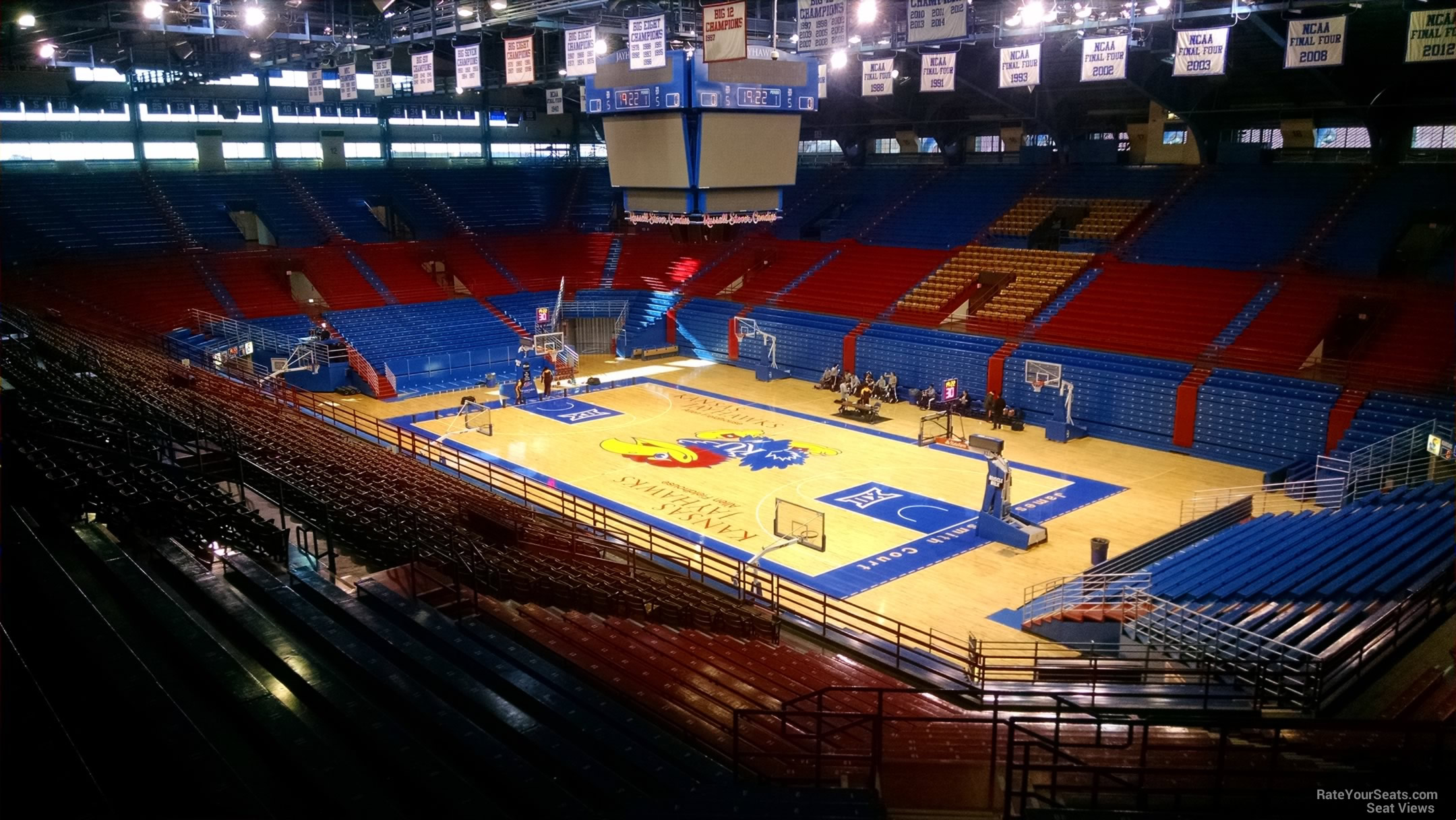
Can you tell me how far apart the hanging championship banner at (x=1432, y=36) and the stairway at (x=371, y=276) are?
111 ft

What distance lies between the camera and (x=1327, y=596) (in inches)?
525

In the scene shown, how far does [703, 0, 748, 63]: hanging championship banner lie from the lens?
16.8 metres

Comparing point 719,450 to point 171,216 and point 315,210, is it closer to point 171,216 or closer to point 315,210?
point 315,210

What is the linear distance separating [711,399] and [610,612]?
1997cm

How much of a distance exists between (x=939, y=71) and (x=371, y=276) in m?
26.0

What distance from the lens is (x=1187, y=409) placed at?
27422mm

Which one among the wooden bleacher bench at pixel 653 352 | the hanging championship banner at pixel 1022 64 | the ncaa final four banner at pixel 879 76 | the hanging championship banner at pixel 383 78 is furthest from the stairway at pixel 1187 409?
the hanging championship banner at pixel 383 78

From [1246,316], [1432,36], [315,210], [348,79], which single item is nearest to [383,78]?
[348,79]

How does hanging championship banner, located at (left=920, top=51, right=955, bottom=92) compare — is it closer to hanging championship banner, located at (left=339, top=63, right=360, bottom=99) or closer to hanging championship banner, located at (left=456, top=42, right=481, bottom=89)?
hanging championship banner, located at (left=456, top=42, right=481, bottom=89)

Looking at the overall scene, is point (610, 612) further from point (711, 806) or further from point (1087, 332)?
point (1087, 332)

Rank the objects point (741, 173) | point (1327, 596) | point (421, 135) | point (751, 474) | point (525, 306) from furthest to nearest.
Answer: point (421, 135) < point (525, 306) < point (751, 474) < point (741, 173) < point (1327, 596)

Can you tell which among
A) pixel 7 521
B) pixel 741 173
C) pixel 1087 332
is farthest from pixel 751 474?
pixel 7 521

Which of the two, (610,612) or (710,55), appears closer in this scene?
(610,612)

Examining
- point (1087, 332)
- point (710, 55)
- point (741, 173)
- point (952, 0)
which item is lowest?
point (1087, 332)
